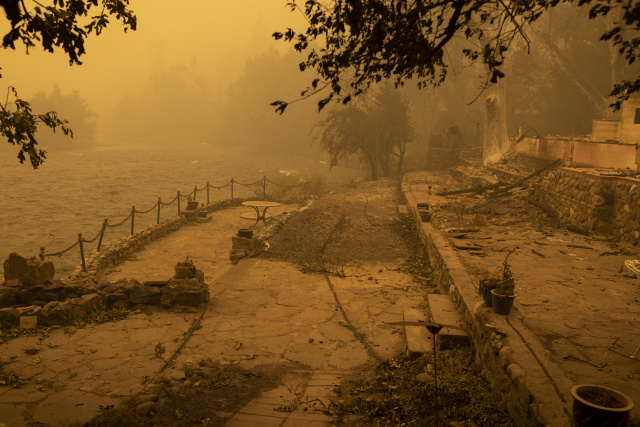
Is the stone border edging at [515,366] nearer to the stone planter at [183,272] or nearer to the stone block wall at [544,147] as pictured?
the stone planter at [183,272]

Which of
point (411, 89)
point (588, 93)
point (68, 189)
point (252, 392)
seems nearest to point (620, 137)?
point (588, 93)

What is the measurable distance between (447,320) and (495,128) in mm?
22050

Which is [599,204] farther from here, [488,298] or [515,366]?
[515,366]

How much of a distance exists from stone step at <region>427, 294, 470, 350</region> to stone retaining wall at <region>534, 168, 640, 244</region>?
5.11 m

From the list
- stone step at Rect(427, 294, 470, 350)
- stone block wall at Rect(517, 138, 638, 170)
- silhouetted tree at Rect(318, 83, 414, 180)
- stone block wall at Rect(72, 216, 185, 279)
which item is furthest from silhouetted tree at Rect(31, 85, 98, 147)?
stone step at Rect(427, 294, 470, 350)

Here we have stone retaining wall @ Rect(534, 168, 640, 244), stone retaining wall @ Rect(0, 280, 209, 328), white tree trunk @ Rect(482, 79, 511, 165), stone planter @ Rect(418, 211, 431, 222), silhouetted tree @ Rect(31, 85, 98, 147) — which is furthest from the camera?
silhouetted tree @ Rect(31, 85, 98, 147)

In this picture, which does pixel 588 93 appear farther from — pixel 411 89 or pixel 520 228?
pixel 520 228

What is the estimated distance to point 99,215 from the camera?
2862 cm

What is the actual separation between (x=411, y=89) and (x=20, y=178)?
112ft

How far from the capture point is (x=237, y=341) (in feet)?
23.6

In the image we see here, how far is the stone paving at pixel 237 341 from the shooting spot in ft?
17.5

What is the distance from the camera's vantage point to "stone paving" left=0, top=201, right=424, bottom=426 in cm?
532

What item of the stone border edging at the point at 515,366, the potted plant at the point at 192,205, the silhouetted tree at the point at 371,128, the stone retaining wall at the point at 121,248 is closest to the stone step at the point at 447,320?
the stone border edging at the point at 515,366

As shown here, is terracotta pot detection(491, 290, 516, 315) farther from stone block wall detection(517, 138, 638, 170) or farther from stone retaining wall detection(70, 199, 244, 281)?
stone block wall detection(517, 138, 638, 170)
